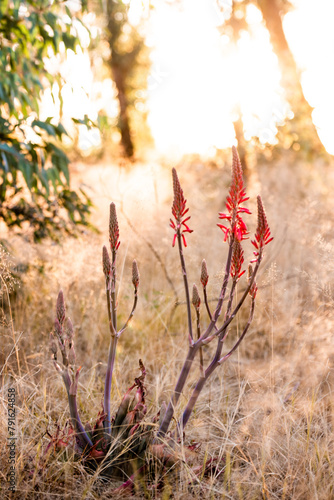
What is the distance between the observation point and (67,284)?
2.93 meters

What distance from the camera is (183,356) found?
2.56m

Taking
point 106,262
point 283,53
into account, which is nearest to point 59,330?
point 106,262

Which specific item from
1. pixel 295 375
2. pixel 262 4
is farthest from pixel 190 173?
pixel 295 375

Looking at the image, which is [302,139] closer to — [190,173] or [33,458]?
[190,173]

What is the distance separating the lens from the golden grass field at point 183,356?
1.61 meters

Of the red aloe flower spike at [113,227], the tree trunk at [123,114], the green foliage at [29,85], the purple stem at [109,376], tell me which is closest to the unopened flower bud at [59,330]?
the purple stem at [109,376]

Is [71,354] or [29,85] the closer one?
[71,354]

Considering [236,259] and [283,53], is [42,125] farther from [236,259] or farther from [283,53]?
[283,53]

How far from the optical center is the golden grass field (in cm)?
161

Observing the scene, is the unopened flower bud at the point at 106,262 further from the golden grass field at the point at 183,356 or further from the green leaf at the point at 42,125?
the green leaf at the point at 42,125

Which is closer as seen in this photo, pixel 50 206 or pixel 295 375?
pixel 295 375

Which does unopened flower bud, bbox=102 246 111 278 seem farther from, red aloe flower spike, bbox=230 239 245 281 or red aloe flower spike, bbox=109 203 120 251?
red aloe flower spike, bbox=230 239 245 281

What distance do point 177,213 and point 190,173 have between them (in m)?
7.43

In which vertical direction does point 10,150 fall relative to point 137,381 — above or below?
above
